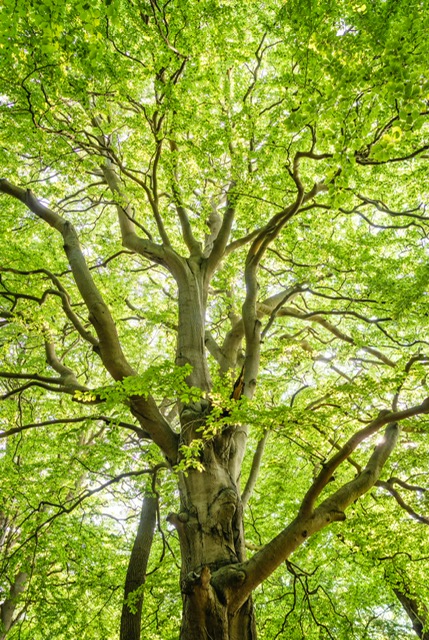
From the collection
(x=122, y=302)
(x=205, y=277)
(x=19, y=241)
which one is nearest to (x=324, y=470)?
(x=205, y=277)

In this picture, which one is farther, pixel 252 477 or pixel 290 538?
pixel 252 477

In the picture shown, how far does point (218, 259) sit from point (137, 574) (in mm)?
5469

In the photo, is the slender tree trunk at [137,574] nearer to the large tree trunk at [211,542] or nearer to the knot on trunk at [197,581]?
the large tree trunk at [211,542]

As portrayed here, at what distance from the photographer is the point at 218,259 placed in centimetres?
617

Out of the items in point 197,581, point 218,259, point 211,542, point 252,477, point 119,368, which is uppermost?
point 218,259

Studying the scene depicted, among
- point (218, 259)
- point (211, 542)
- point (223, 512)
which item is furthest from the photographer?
point (218, 259)

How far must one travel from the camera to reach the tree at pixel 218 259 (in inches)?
138

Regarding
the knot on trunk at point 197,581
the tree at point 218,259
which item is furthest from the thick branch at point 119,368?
the knot on trunk at point 197,581

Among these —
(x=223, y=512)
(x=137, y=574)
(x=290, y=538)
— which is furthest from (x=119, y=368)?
(x=137, y=574)

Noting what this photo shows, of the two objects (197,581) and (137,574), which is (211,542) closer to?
(197,581)

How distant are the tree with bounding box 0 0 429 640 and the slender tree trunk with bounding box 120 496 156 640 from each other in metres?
0.03

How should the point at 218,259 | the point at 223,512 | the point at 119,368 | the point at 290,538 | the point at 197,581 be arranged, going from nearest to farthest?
the point at 197,581
the point at 290,538
the point at 223,512
the point at 119,368
the point at 218,259

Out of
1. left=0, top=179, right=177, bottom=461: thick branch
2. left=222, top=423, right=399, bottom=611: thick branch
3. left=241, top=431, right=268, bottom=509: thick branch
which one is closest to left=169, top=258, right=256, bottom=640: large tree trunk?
left=222, top=423, right=399, bottom=611: thick branch

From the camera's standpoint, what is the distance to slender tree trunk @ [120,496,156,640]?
6.06 m
